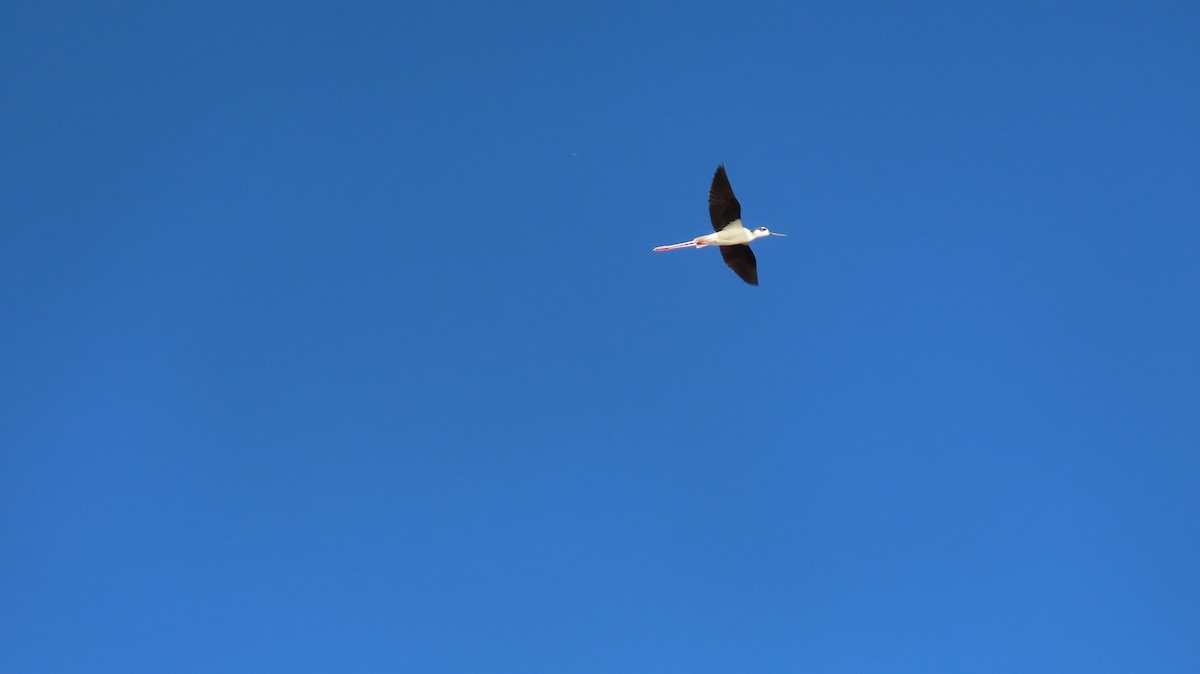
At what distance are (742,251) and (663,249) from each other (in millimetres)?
1442

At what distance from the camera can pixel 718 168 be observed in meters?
19.0

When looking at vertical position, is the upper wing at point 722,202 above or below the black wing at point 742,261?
above

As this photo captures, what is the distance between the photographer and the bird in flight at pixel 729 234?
1903cm

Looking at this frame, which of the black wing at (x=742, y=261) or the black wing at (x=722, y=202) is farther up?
the black wing at (x=722, y=202)

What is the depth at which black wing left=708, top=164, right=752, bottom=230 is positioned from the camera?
1900 cm

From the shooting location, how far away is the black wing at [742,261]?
19.8m

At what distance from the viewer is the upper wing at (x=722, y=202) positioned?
62.3 feet

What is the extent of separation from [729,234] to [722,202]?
62 cm

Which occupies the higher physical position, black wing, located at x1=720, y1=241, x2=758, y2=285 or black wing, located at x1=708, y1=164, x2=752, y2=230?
black wing, located at x1=708, y1=164, x2=752, y2=230

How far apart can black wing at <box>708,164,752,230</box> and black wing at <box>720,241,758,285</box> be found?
0.67 meters

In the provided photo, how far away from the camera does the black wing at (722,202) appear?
62.3 feet

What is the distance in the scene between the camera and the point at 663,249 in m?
19.8

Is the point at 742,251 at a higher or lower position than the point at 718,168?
lower

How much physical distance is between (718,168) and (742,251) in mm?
1674
